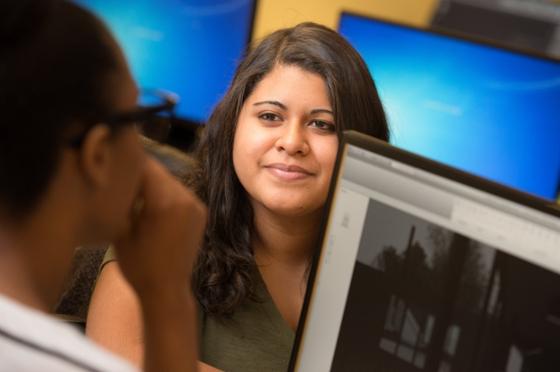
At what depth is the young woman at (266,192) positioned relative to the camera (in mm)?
1278

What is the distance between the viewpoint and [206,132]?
57.3 inches

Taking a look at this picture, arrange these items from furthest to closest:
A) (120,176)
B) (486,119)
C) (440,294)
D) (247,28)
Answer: (247,28), (486,119), (440,294), (120,176)

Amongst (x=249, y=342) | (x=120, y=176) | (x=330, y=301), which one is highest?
(x=120, y=176)

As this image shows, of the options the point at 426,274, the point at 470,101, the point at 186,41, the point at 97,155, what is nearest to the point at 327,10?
the point at 186,41

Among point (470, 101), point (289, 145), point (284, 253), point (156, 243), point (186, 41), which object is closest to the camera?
point (156, 243)

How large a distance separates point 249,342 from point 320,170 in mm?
266

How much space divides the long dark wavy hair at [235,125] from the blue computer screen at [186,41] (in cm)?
126

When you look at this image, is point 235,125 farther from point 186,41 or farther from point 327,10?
point 327,10

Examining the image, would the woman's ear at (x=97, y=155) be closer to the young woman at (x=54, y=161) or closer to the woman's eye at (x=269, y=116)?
the young woman at (x=54, y=161)

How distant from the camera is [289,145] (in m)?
1.27

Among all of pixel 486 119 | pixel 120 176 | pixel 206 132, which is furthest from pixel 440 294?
pixel 486 119

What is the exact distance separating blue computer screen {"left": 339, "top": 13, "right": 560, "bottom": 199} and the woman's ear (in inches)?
66.1

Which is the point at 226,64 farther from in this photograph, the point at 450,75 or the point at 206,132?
the point at 206,132

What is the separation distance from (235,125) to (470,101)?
4.01 feet
